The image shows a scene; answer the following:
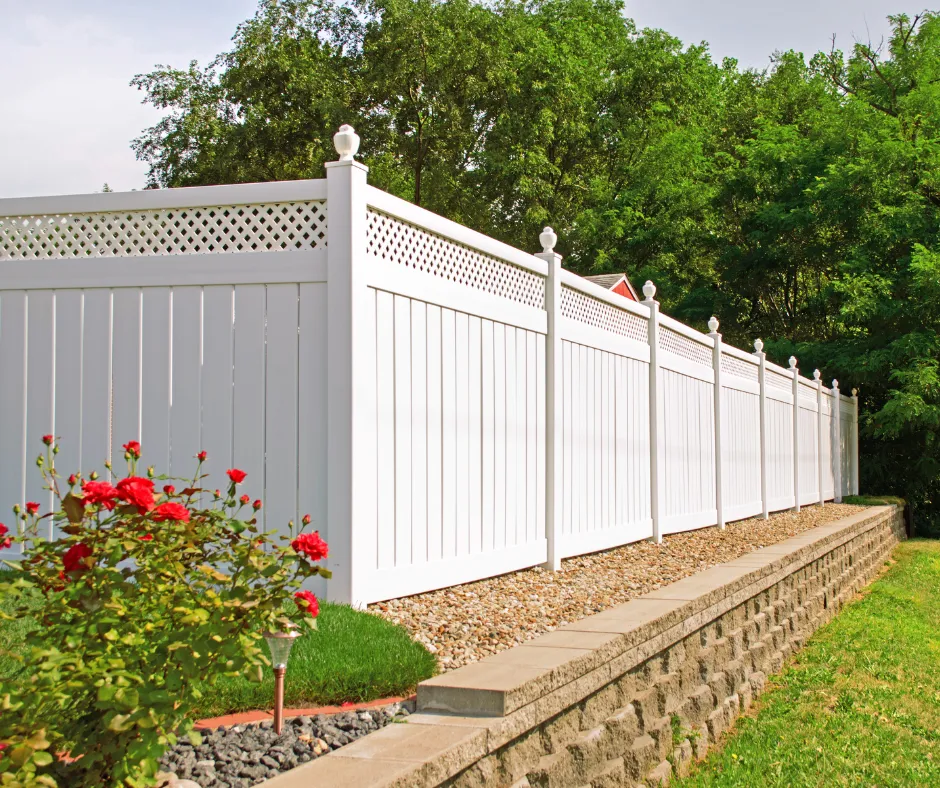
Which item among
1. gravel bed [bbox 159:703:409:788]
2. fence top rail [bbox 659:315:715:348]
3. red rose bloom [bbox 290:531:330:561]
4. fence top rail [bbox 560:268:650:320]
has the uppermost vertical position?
fence top rail [bbox 560:268:650:320]

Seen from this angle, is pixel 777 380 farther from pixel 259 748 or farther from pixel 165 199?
pixel 259 748

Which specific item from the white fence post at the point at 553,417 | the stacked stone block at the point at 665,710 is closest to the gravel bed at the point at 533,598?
the white fence post at the point at 553,417

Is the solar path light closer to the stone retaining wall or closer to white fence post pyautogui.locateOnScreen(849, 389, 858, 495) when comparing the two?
the stone retaining wall

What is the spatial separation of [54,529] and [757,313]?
22.9m

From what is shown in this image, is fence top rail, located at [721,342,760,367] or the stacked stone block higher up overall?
fence top rail, located at [721,342,760,367]

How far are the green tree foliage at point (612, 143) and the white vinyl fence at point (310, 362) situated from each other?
14692mm

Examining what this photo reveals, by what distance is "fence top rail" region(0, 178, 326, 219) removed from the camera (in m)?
5.04

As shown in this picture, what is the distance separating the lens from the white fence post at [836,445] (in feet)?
58.7

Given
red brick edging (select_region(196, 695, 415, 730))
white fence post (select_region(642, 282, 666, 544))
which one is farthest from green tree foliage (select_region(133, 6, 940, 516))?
red brick edging (select_region(196, 695, 415, 730))

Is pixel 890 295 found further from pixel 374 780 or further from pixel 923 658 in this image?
pixel 374 780

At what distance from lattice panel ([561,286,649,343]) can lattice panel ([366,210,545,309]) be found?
448mm

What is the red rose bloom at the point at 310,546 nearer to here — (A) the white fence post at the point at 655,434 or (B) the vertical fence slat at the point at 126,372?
(B) the vertical fence slat at the point at 126,372

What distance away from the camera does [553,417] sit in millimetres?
6816

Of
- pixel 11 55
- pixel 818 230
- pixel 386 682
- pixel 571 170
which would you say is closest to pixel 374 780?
pixel 386 682
